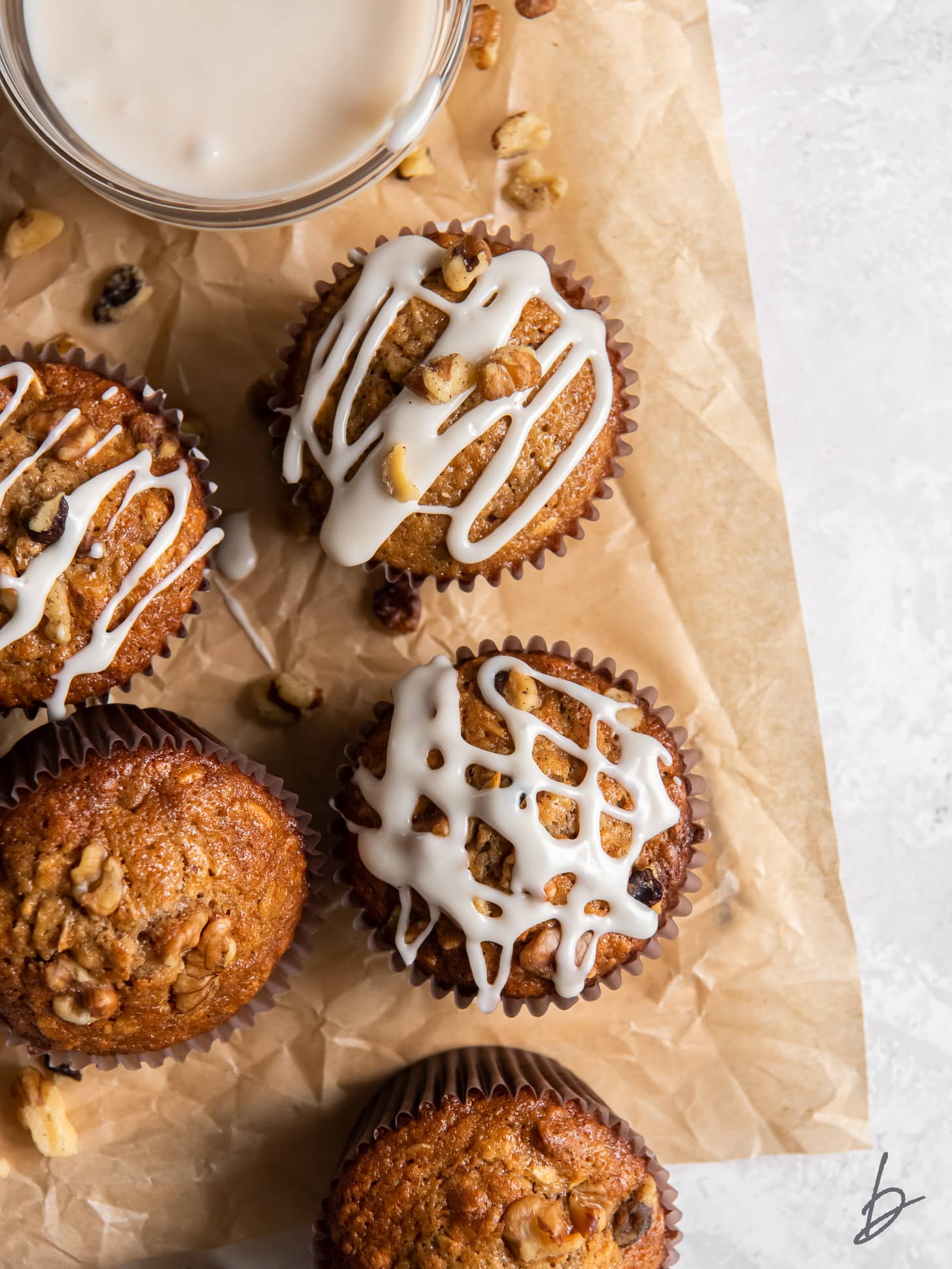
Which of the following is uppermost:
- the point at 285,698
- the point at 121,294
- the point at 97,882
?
the point at 121,294

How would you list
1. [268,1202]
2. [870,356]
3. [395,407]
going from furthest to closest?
[870,356], [268,1202], [395,407]

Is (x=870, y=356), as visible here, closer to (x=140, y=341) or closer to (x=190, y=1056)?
(x=140, y=341)

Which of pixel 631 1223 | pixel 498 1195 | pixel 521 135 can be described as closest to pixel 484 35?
pixel 521 135

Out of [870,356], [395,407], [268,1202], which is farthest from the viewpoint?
[870,356]

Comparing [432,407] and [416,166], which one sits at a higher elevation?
[416,166]

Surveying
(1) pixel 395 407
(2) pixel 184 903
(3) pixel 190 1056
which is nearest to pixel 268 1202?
(3) pixel 190 1056

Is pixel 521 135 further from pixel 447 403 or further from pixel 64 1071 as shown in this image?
pixel 64 1071
